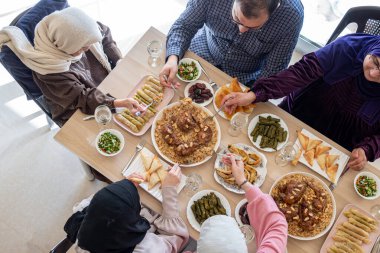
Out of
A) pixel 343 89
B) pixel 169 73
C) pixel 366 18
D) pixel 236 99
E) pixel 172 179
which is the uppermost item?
pixel 366 18

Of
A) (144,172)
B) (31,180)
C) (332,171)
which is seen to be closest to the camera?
(144,172)

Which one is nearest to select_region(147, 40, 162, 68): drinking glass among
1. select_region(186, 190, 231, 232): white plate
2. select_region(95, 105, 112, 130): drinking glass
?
select_region(95, 105, 112, 130): drinking glass

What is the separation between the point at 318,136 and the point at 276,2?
2.76 ft

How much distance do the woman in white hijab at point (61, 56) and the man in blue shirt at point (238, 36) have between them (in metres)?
0.46

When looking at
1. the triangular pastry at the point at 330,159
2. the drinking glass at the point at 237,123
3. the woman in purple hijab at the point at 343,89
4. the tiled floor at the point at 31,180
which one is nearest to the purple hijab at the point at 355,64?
the woman in purple hijab at the point at 343,89

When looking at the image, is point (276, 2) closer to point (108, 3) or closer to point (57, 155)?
point (57, 155)

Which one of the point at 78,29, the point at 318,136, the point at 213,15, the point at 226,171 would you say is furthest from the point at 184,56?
the point at 318,136

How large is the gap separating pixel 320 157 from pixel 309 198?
0.91ft

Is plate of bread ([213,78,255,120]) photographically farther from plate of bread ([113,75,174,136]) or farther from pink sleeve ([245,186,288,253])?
pink sleeve ([245,186,288,253])

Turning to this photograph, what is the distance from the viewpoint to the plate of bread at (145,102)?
6.44 ft

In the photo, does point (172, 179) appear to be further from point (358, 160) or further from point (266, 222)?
point (358, 160)

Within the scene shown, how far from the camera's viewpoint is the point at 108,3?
3.64 m

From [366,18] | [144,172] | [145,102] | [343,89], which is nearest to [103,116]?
[145,102]

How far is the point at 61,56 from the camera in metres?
2.04
